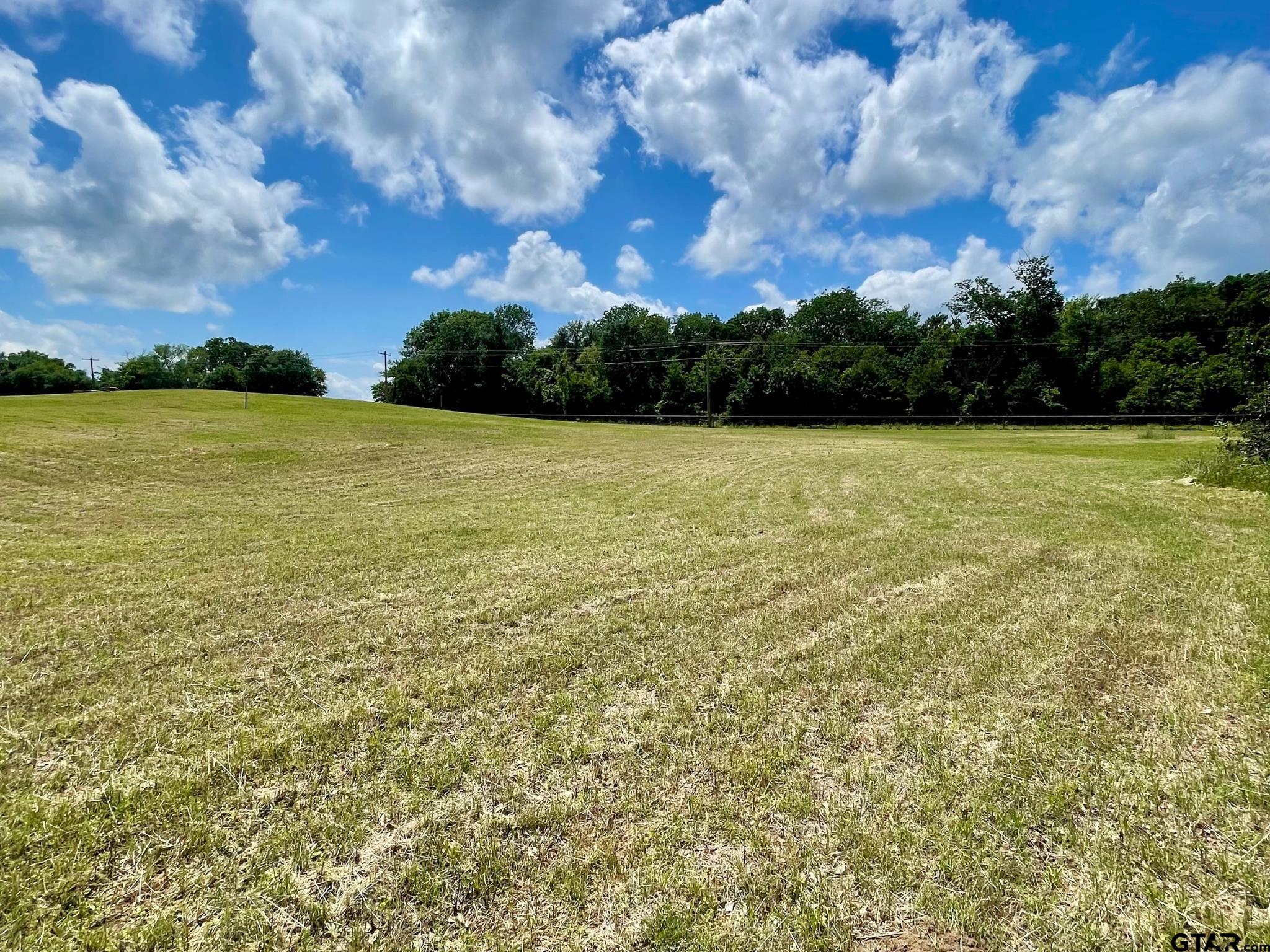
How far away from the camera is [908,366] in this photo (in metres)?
56.7

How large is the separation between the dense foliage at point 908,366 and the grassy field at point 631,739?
51246 millimetres

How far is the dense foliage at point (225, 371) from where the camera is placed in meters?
86.9

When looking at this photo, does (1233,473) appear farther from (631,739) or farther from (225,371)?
(225,371)

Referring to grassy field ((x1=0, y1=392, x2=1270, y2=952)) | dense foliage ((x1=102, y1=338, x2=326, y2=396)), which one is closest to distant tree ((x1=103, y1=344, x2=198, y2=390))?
dense foliage ((x1=102, y1=338, x2=326, y2=396))

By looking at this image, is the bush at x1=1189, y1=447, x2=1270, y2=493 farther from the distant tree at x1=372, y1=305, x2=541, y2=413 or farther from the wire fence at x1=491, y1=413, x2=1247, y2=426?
the distant tree at x1=372, y1=305, x2=541, y2=413

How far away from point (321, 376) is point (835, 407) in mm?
94312

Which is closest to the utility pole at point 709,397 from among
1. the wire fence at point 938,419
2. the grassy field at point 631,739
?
the wire fence at point 938,419

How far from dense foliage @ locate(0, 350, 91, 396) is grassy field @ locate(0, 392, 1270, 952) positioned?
8414 centimetres

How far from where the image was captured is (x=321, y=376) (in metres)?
102

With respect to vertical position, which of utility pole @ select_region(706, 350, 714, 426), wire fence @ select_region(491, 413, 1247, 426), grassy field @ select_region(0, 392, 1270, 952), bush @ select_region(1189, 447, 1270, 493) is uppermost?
utility pole @ select_region(706, 350, 714, 426)

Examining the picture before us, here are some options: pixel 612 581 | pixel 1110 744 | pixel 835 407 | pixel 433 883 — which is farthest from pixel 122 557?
pixel 835 407

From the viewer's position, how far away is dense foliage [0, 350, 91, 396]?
68.4 m

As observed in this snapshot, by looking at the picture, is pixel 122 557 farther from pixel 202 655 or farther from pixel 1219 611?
pixel 1219 611

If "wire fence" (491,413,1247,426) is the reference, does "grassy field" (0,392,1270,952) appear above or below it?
below
